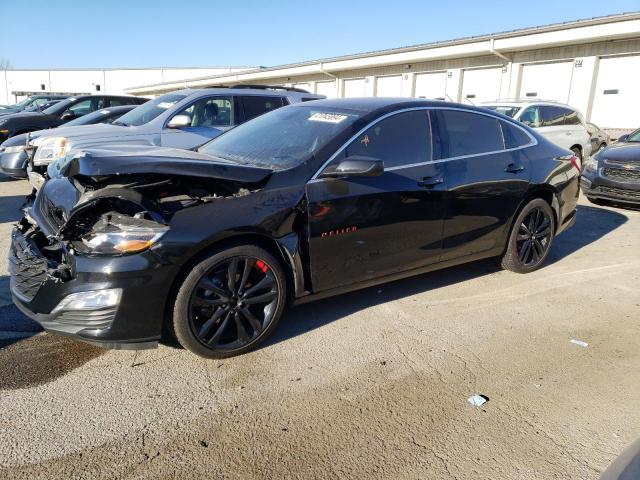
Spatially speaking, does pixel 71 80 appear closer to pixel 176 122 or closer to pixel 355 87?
pixel 355 87

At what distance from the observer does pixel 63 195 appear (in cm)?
342

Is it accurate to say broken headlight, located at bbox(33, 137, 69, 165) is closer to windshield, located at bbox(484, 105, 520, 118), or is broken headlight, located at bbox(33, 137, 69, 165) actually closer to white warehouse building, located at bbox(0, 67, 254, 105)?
windshield, located at bbox(484, 105, 520, 118)

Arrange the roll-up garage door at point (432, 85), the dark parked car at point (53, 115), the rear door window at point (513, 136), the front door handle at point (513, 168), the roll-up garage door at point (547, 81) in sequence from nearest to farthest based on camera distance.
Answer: the front door handle at point (513, 168)
the rear door window at point (513, 136)
the dark parked car at point (53, 115)
the roll-up garage door at point (547, 81)
the roll-up garage door at point (432, 85)

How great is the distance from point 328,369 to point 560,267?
134 inches

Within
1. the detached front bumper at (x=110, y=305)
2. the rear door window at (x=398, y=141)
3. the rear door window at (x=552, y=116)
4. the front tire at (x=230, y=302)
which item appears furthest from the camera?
the rear door window at (x=552, y=116)

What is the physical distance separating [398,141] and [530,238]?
6.59 feet

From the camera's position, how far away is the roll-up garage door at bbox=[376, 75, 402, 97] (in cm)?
2414

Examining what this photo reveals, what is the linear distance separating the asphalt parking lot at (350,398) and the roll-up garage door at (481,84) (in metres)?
17.5

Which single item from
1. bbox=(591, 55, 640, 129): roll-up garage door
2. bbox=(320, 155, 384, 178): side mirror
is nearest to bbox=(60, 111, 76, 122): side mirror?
bbox=(320, 155, 384, 178): side mirror

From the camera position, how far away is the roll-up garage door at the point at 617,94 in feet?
51.5

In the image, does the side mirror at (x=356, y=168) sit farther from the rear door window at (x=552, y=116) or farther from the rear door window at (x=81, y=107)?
the rear door window at (x=81, y=107)

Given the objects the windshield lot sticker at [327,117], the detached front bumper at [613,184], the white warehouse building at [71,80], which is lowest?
the detached front bumper at [613,184]

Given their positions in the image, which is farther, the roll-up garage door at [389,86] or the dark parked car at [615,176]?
the roll-up garage door at [389,86]

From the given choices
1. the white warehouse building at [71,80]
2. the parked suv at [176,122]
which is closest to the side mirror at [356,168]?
the parked suv at [176,122]
